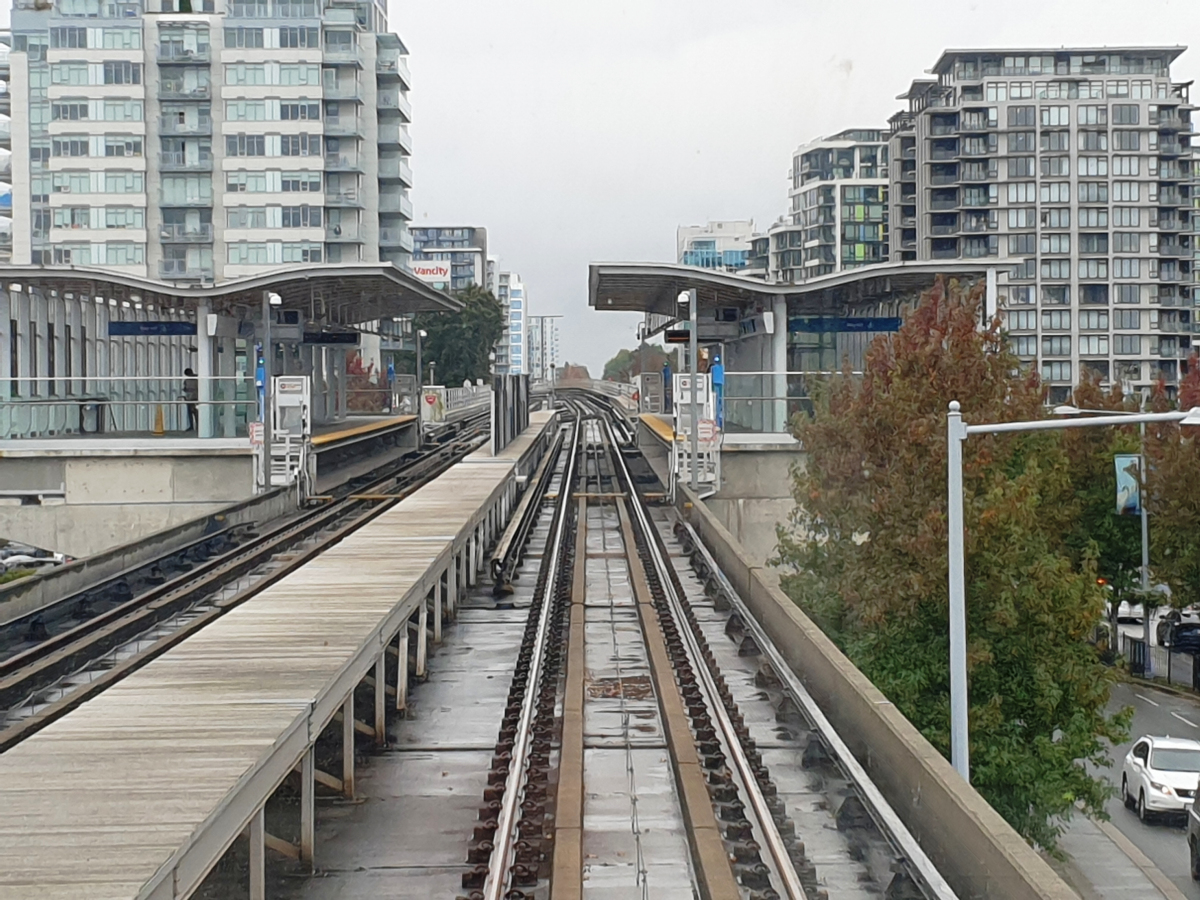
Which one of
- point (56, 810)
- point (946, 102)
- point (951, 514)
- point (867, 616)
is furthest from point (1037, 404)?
point (946, 102)

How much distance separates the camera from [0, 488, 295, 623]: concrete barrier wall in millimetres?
16156

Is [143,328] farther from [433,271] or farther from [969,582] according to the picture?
[433,271]

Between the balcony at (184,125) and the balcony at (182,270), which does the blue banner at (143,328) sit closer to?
the balcony at (182,270)

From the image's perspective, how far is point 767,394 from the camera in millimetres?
29969

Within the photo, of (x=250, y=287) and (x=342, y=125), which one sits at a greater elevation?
(x=342, y=125)

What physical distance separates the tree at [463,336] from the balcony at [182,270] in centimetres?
1442

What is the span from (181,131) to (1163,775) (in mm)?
69973

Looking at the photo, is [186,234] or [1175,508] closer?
[1175,508]

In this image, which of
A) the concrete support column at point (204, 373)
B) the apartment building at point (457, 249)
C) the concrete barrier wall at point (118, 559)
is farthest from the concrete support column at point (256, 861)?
the apartment building at point (457, 249)

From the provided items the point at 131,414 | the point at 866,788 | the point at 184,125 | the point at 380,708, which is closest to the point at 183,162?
the point at 184,125

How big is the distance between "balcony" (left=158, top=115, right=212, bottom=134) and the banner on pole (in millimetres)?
A: 62580

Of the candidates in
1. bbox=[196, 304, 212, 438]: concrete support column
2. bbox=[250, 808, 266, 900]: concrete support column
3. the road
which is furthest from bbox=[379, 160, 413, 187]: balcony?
bbox=[250, 808, 266, 900]: concrete support column

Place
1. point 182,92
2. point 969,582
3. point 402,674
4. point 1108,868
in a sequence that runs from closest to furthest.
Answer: point 402,674, point 969,582, point 1108,868, point 182,92

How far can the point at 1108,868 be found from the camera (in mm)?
18547
